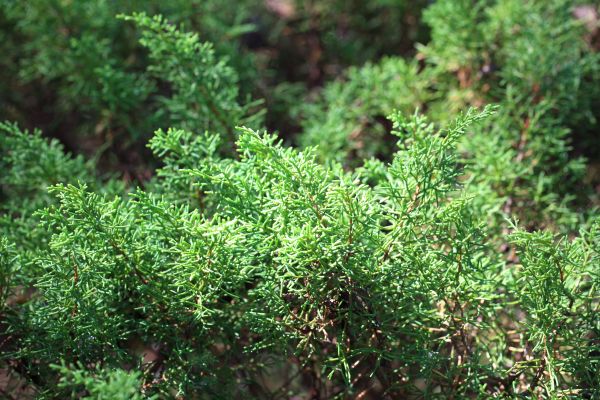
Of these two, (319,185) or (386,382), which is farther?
(386,382)

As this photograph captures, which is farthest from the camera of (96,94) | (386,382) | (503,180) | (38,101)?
(38,101)

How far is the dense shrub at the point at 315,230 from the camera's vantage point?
0.69 m

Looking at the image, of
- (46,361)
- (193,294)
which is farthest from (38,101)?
(193,294)

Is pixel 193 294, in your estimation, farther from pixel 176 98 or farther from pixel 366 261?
pixel 176 98

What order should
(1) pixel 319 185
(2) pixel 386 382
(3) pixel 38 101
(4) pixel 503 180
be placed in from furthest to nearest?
(3) pixel 38 101 < (4) pixel 503 180 < (2) pixel 386 382 < (1) pixel 319 185

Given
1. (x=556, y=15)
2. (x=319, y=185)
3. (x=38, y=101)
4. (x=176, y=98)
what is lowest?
(x=38, y=101)

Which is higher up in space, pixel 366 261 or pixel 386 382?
pixel 366 261

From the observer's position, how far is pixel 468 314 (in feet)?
2.46

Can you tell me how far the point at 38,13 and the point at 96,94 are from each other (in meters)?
0.23

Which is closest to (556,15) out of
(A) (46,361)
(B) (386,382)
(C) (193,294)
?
(B) (386,382)

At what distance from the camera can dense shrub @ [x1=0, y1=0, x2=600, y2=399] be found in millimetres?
688

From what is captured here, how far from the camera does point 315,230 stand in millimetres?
662

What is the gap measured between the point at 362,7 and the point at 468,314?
90 centimetres

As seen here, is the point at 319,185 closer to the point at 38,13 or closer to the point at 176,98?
the point at 176,98
